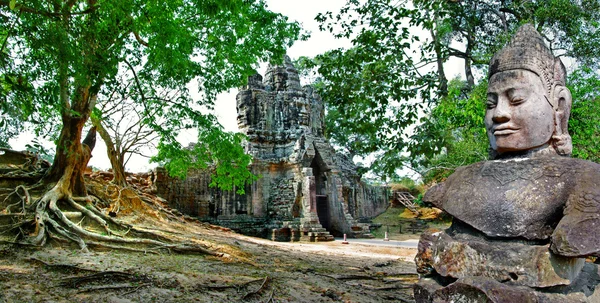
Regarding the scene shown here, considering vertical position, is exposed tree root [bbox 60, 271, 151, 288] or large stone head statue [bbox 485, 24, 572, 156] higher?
large stone head statue [bbox 485, 24, 572, 156]

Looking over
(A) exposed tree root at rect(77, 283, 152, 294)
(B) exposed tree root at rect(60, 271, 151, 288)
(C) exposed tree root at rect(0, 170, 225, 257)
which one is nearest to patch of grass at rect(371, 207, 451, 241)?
(C) exposed tree root at rect(0, 170, 225, 257)

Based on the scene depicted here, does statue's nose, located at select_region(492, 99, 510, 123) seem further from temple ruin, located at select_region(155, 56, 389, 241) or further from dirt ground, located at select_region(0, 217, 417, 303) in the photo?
temple ruin, located at select_region(155, 56, 389, 241)

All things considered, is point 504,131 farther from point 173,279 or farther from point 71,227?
point 71,227

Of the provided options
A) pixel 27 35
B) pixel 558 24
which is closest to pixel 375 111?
pixel 27 35

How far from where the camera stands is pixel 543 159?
8.96 feet

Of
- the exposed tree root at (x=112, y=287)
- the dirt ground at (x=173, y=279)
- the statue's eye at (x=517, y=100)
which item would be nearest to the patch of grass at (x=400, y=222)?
the dirt ground at (x=173, y=279)

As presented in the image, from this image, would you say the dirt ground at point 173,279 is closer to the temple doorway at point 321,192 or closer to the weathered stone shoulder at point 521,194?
the weathered stone shoulder at point 521,194

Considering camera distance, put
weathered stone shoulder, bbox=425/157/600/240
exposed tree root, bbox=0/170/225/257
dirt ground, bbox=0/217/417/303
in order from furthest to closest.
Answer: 1. exposed tree root, bbox=0/170/225/257
2. dirt ground, bbox=0/217/417/303
3. weathered stone shoulder, bbox=425/157/600/240

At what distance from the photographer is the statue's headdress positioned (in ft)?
9.61

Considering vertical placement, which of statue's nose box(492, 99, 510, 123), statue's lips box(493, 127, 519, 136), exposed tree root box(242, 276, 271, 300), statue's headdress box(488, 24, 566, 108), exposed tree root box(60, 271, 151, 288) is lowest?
exposed tree root box(242, 276, 271, 300)

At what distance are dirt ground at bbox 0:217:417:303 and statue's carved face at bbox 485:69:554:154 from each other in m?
3.09

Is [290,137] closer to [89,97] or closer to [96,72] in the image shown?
[89,97]

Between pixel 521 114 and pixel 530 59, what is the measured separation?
446 millimetres

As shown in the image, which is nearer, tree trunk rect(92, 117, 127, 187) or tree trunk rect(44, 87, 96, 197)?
tree trunk rect(44, 87, 96, 197)
